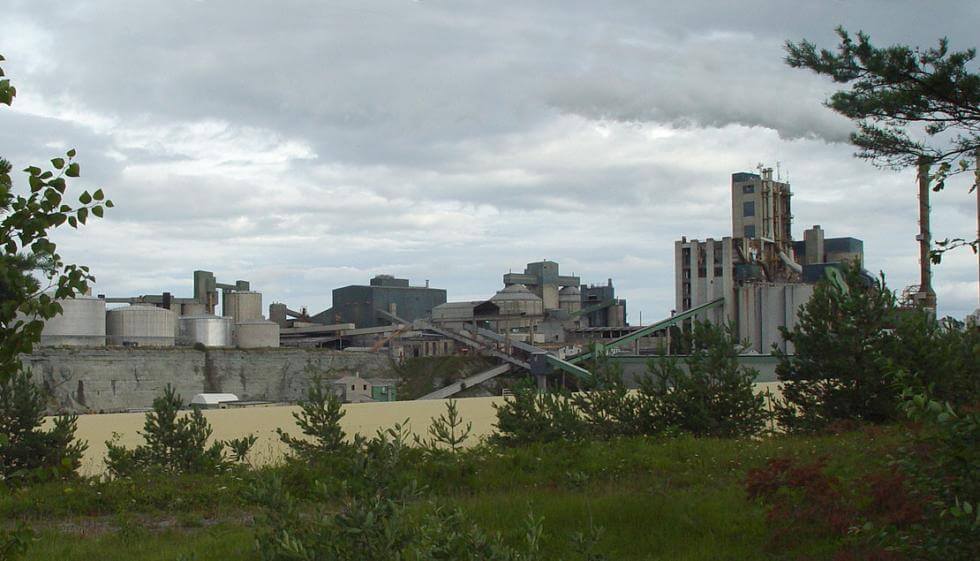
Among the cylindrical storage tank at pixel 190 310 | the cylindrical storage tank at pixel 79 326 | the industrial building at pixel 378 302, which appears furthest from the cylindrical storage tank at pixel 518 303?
the cylindrical storage tank at pixel 79 326

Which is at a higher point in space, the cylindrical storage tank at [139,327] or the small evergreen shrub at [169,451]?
the cylindrical storage tank at [139,327]

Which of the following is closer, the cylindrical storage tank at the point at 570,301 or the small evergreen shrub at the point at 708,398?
the small evergreen shrub at the point at 708,398

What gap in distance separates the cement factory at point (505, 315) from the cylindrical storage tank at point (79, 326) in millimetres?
97

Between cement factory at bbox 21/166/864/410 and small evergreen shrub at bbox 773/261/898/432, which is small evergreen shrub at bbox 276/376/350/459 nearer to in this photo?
small evergreen shrub at bbox 773/261/898/432

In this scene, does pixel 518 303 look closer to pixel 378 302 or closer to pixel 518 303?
pixel 518 303

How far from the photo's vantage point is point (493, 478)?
13.1 m

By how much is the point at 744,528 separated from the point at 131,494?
8245mm

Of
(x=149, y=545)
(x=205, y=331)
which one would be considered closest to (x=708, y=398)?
(x=149, y=545)

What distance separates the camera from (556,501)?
11.1m

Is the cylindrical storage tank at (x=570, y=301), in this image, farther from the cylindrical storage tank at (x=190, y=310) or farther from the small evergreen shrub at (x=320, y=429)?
the small evergreen shrub at (x=320, y=429)

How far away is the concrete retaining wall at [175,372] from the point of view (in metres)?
59.3

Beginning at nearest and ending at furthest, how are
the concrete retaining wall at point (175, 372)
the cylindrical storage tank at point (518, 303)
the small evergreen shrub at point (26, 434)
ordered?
the small evergreen shrub at point (26, 434), the concrete retaining wall at point (175, 372), the cylindrical storage tank at point (518, 303)

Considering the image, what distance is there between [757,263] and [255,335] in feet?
142

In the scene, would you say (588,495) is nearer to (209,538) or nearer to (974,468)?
(209,538)
